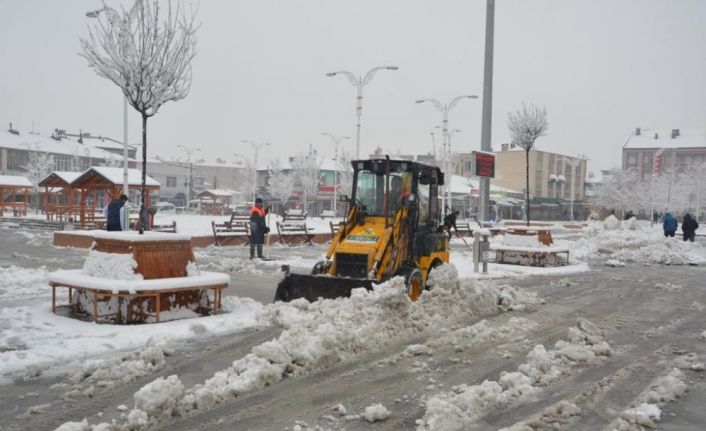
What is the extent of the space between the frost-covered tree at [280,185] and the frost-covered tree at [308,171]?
1.50 m

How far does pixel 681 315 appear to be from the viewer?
37.2 feet

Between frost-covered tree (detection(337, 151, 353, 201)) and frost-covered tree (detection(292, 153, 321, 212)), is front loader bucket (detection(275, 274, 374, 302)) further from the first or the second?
frost-covered tree (detection(292, 153, 321, 212))

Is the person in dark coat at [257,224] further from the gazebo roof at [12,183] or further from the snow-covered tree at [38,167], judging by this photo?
the snow-covered tree at [38,167]

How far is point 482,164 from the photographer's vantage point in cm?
1772

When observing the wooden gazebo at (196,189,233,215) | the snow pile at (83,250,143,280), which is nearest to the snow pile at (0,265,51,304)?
the snow pile at (83,250,143,280)

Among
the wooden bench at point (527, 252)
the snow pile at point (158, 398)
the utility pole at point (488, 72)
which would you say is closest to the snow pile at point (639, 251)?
the wooden bench at point (527, 252)

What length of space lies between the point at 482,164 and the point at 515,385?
39.3ft

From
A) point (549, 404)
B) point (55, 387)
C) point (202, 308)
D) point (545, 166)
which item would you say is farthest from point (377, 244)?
point (545, 166)

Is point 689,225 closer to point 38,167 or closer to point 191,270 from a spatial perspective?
point 191,270

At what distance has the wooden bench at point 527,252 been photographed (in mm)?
20031

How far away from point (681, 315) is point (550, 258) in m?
9.72

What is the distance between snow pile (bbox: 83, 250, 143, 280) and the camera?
9.03 metres

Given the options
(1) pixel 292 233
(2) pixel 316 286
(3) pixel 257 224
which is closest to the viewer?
(2) pixel 316 286

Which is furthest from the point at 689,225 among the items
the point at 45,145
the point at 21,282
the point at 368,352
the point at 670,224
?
the point at 45,145
